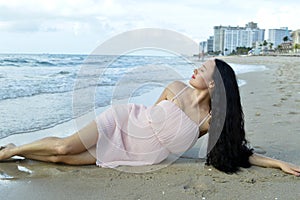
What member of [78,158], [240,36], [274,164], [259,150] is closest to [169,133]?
[78,158]

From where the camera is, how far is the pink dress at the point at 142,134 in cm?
287

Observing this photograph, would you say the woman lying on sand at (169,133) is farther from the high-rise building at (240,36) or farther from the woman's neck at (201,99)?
the high-rise building at (240,36)

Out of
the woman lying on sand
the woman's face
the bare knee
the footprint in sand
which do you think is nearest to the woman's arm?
the woman lying on sand

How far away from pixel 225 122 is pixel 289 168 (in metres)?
0.61

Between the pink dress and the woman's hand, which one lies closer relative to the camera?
the woman's hand

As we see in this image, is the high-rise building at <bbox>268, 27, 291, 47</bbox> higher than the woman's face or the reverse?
higher

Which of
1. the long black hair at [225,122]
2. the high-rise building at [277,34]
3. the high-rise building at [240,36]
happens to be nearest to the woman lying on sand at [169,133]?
the long black hair at [225,122]

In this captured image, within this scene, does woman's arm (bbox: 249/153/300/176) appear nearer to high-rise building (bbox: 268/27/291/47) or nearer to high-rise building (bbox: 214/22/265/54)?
high-rise building (bbox: 214/22/265/54)

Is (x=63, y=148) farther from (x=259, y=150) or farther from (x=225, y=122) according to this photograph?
(x=259, y=150)

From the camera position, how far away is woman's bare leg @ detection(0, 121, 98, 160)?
283cm

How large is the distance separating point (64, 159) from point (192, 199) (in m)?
1.19

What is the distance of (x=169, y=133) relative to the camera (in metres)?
2.87

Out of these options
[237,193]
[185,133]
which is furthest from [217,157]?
[237,193]

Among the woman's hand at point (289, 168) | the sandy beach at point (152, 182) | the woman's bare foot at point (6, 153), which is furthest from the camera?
the woman's bare foot at point (6, 153)
